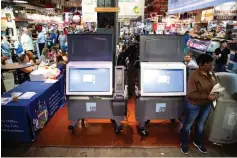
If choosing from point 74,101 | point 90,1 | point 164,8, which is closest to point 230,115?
point 74,101

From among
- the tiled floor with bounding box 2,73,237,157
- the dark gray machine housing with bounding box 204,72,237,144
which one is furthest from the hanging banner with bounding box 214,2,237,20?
the tiled floor with bounding box 2,73,237,157

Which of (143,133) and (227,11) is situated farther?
(227,11)

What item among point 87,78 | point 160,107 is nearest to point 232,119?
point 160,107

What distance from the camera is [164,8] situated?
18.4 metres

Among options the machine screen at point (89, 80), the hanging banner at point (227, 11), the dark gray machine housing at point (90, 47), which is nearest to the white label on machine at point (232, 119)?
the machine screen at point (89, 80)

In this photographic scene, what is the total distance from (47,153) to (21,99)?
3.66 ft

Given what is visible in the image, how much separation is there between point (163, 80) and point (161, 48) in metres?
0.62

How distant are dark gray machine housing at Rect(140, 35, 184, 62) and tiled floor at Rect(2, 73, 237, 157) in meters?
1.59

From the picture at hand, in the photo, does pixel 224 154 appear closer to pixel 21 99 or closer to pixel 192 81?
pixel 192 81

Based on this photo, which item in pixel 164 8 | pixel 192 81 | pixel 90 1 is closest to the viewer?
pixel 192 81

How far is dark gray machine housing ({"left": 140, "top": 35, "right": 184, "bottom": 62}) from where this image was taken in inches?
171

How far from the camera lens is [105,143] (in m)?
4.41

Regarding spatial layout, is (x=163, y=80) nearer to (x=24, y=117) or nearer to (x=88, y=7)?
(x=24, y=117)

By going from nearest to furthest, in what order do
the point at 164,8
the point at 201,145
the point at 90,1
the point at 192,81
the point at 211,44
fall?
1. the point at 192,81
2. the point at 201,145
3. the point at 90,1
4. the point at 211,44
5. the point at 164,8
